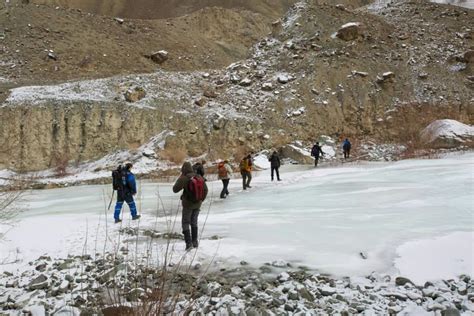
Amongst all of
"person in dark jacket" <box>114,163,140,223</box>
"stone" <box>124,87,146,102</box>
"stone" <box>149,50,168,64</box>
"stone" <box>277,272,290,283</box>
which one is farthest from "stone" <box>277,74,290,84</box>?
"stone" <box>277,272,290,283</box>

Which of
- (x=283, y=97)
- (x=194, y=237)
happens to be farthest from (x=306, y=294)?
(x=283, y=97)

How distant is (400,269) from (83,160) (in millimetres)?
20077

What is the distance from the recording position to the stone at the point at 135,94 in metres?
24.7

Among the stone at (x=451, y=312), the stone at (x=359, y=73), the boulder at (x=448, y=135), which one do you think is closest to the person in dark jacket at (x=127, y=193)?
the stone at (x=451, y=312)

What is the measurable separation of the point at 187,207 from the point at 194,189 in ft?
1.21

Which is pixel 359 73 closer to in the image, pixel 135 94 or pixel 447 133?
pixel 447 133

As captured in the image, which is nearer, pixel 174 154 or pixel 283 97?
pixel 174 154

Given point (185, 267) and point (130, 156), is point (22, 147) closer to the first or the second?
point (130, 156)

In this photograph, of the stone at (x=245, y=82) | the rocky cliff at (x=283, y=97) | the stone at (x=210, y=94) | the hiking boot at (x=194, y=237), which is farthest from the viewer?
the stone at (x=245, y=82)

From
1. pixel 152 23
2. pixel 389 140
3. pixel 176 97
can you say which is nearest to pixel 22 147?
pixel 176 97

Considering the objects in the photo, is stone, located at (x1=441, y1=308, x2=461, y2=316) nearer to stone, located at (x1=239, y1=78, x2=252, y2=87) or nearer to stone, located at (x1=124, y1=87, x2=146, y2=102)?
stone, located at (x1=124, y1=87, x2=146, y2=102)

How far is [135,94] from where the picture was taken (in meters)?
24.9

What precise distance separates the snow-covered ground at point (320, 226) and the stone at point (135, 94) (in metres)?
11.9

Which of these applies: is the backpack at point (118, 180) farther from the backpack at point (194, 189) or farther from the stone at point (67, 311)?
the stone at point (67, 311)
